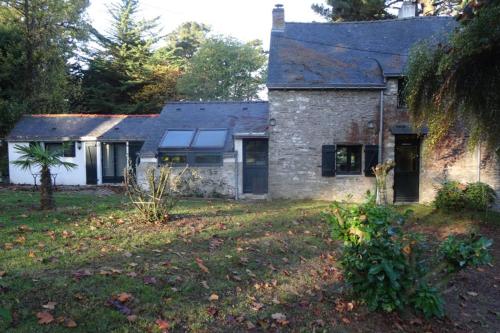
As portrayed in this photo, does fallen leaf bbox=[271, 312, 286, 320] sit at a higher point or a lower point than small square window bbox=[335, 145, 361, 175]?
lower

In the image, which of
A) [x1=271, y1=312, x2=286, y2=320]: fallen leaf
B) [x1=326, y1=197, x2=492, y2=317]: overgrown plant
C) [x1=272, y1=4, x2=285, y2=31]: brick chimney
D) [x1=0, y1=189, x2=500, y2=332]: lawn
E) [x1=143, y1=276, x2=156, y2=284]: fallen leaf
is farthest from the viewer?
[x1=272, y1=4, x2=285, y2=31]: brick chimney

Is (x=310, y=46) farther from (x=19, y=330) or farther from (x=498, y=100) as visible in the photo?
(x=19, y=330)

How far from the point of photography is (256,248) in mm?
6547

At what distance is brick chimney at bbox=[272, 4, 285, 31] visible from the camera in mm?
17391

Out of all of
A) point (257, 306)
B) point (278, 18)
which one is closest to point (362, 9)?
point (278, 18)

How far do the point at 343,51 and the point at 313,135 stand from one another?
4160 mm

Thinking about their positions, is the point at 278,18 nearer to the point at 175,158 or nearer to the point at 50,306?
the point at 175,158

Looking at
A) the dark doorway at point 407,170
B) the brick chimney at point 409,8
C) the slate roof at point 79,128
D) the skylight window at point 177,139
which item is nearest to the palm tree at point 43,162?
the skylight window at point 177,139

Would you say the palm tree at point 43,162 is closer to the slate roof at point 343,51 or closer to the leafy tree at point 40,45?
the slate roof at point 343,51

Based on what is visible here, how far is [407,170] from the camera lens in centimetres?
1552

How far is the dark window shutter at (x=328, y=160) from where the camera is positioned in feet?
49.2

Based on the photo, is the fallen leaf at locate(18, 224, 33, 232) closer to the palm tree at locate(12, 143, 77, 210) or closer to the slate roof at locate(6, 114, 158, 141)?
the palm tree at locate(12, 143, 77, 210)

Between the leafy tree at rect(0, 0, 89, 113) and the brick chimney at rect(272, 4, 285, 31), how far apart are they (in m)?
14.3

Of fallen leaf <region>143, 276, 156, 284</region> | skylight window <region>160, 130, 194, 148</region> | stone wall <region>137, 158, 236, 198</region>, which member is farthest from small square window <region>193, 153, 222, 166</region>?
fallen leaf <region>143, 276, 156, 284</region>
